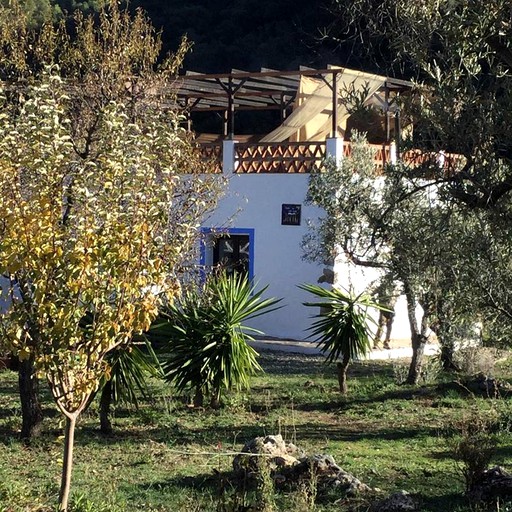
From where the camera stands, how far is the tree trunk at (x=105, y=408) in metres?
11.7

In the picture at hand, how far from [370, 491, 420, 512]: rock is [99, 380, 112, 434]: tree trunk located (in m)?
4.48

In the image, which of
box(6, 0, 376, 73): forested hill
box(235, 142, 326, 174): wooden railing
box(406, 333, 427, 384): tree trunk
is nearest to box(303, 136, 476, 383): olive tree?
box(406, 333, 427, 384): tree trunk

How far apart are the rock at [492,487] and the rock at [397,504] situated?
0.61 metres

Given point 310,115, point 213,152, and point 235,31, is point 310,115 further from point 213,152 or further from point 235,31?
point 235,31

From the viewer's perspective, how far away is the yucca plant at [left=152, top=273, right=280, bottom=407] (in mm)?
12945

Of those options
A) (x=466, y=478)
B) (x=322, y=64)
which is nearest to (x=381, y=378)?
(x=466, y=478)

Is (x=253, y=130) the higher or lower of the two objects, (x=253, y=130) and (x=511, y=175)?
the higher

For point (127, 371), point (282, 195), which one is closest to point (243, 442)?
point (127, 371)

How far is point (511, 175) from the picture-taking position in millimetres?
6934

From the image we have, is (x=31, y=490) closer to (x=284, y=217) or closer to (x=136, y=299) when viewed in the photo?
(x=136, y=299)

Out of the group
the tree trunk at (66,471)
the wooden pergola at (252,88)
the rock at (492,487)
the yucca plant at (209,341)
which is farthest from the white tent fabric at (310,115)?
the tree trunk at (66,471)

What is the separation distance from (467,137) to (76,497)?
160 inches

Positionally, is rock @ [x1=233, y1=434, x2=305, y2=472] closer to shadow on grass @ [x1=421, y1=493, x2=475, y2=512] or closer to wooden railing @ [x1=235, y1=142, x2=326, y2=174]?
shadow on grass @ [x1=421, y1=493, x2=475, y2=512]

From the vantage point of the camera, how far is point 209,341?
1298 cm
